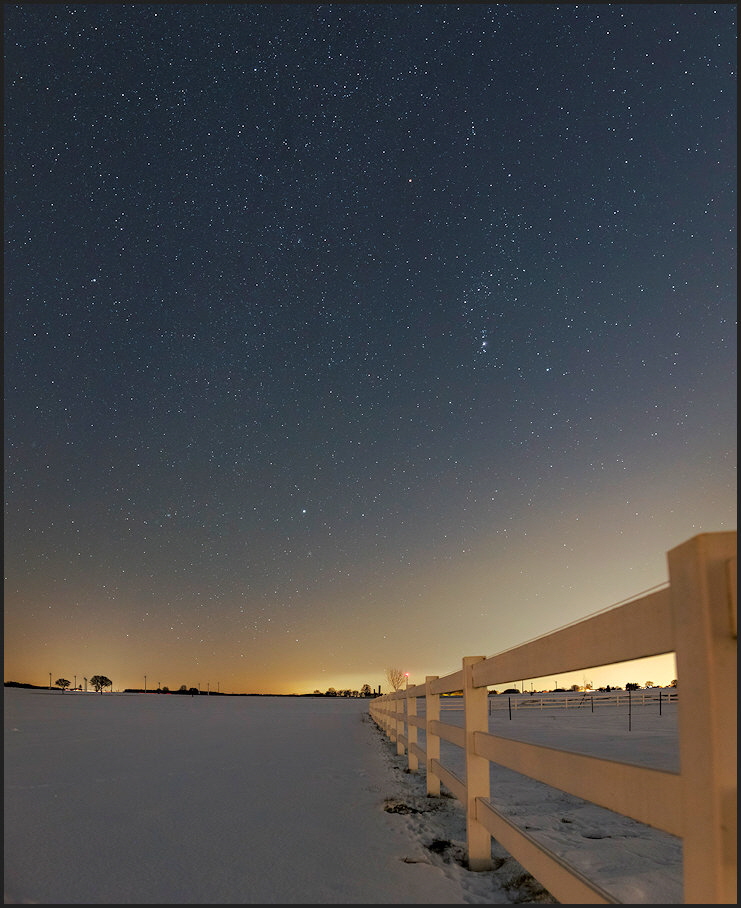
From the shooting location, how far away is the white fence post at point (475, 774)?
149 inches

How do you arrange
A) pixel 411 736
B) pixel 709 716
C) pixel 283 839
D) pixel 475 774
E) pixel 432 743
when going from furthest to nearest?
pixel 411 736
pixel 432 743
pixel 283 839
pixel 475 774
pixel 709 716

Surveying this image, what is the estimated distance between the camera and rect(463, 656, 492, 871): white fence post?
149 inches

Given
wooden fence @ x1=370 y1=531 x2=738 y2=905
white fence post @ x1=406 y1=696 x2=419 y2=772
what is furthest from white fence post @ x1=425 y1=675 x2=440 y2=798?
wooden fence @ x1=370 y1=531 x2=738 y2=905

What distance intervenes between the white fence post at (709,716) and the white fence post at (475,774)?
2138mm

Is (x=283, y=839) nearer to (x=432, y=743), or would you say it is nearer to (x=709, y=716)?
(x=432, y=743)

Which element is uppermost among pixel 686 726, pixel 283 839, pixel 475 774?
pixel 686 726

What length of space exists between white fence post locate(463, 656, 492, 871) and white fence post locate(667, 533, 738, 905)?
2138 millimetres

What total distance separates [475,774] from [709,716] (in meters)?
2.68

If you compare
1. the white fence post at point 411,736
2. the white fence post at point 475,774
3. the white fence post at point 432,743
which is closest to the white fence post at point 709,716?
the white fence post at point 475,774

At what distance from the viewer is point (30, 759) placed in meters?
9.36

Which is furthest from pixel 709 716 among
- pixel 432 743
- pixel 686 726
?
pixel 432 743

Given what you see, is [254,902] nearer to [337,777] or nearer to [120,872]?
[120,872]

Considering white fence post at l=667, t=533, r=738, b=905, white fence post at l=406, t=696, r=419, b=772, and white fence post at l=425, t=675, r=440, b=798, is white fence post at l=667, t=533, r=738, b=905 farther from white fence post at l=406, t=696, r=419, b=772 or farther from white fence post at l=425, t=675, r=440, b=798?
white fence post at l=406, t=696, r=419, b=772

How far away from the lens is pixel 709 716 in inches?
61.7
